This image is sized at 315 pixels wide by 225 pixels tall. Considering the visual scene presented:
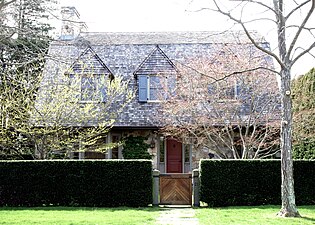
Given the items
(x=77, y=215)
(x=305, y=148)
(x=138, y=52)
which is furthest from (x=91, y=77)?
(x=77, y=215)

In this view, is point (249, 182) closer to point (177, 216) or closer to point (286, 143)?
point (286, 143)

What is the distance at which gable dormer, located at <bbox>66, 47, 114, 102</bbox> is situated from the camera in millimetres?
20750

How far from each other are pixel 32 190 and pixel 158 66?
990cm

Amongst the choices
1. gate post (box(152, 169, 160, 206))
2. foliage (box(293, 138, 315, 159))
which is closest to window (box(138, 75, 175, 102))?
foliage (box(293, 138, 315, 159))

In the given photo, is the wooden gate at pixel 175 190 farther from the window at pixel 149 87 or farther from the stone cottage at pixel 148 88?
the window at pixel 149 87

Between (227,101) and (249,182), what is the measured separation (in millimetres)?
4738

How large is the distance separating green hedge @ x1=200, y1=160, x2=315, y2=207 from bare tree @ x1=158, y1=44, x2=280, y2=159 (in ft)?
11.2

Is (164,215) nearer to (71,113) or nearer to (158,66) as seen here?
(71,113)

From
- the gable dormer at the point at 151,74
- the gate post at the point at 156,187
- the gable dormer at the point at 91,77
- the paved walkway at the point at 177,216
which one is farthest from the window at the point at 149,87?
the paved walkway at the point at 177,216

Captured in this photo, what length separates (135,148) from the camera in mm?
21938

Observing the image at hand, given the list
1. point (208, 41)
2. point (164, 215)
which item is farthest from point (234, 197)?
point (208, 41)

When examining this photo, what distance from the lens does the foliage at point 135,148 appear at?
21828 millimetres

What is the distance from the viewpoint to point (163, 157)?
73.8 ft

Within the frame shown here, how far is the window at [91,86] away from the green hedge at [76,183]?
19.8 feet
